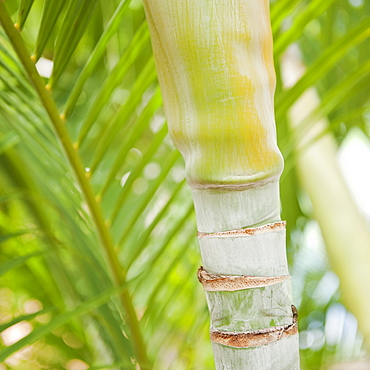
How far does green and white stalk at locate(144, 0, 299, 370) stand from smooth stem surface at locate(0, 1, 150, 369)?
0.46 ft

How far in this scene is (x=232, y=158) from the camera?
0.63 feet

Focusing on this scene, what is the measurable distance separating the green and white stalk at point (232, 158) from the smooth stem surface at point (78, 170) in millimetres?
139

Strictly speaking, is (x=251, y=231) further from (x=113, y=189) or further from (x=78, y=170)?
(x=113, y=189)

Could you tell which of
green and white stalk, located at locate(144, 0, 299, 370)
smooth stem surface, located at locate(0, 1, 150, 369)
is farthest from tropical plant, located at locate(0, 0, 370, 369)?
green and white stalk, located at locate(144, 0, 299, 370)

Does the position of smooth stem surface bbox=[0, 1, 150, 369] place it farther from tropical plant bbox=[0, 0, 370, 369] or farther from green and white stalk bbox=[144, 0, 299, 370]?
green and white stalk bbox=[144, 0, 299, 370]

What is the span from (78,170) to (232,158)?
0.23 metres

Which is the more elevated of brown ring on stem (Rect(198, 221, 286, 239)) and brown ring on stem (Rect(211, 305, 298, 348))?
brown ring on stem (Rect(198, 221, 286, 239))

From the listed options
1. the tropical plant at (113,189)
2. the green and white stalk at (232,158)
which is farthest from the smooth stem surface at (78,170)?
the green and white stalk at (232,158)

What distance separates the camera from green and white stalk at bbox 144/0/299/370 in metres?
0.18

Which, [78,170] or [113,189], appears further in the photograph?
[113,189]

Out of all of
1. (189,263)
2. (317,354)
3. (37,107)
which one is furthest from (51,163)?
(317,354)

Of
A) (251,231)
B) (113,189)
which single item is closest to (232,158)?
(251,231)

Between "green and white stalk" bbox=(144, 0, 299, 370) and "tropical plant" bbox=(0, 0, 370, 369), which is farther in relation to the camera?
"tropical plant" bbox=(0, 0, 370, 369)

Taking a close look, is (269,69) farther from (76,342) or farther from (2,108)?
(76,342)
